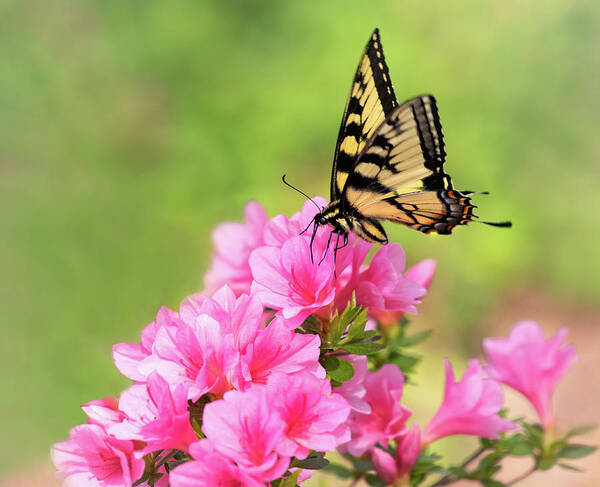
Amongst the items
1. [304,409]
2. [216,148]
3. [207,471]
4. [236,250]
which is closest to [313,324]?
[304,409]

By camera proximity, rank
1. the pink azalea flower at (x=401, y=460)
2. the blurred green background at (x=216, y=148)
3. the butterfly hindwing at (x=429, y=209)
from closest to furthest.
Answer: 1. the pink azalea flower at (x=401, y=460)
2. the butterfly hindwing at (x=429, y=209)
3. the blurred green background at (x=216, y=148)

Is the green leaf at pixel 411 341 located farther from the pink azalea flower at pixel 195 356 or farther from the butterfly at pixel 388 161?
the pink azalea flower at pixel 195 356

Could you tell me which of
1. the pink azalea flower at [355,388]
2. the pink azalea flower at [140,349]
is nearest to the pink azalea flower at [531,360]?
the pink azalea flower at [355,388]

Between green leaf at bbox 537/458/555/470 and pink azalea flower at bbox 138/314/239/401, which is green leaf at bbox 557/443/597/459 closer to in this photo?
green leaf at bbox 537/458/555/470

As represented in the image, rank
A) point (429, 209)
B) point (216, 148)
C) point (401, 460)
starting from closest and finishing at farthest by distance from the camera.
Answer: point (401, 460) < point (429, 209) < point (216, 148)

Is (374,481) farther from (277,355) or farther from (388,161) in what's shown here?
(388,161)

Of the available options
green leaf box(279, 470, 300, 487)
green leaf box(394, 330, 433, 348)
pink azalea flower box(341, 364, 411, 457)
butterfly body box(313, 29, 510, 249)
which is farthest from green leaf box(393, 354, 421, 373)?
green leaf box(279, 470, 300, 487)

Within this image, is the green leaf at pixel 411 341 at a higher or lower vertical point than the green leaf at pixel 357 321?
higher
